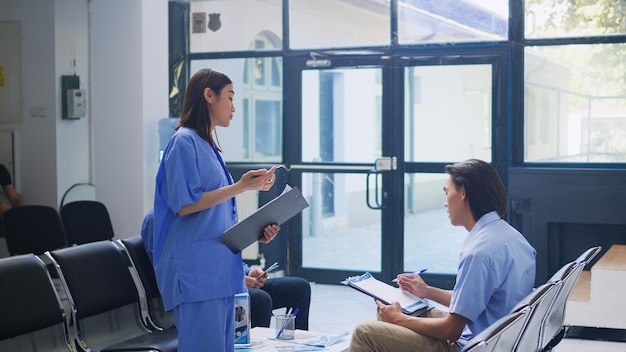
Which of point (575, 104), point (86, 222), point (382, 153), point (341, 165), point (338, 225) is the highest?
point (575, 104)

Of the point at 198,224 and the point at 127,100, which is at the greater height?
the point at 127,100

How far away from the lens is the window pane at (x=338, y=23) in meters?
7.05

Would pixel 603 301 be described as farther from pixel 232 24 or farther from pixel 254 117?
pixel 232 24

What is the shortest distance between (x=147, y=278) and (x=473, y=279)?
1.80 m

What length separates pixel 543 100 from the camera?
6.65 meters

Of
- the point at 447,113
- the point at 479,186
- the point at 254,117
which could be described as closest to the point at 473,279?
the point at 479,186

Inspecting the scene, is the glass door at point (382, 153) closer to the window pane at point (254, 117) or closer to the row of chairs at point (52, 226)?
the window pane at point (254, 117)

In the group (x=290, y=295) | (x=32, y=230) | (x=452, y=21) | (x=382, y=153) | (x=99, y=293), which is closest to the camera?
(x=99, y=293)

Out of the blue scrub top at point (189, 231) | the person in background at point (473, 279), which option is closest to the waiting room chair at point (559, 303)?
the person in background at point (473, 279)

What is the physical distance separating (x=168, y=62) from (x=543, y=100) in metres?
3.26

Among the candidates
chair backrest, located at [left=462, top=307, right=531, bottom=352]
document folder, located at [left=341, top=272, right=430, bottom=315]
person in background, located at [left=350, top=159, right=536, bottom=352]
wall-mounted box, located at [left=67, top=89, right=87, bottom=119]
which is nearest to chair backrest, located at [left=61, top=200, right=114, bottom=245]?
wall-mounted box, located at [left=67, top=89, right=87, bottom=119]

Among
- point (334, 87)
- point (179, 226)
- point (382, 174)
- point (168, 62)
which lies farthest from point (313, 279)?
point (179, 226)

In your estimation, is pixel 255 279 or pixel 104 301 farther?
pixel 255 279

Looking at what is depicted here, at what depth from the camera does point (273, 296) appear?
472 cm
